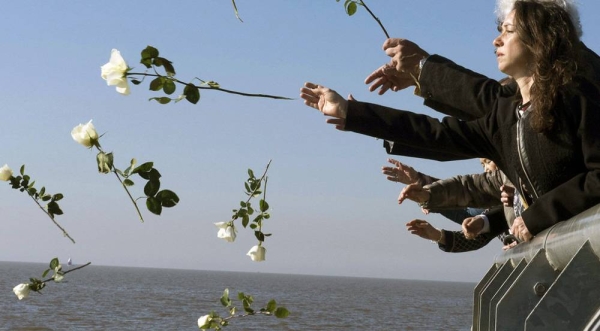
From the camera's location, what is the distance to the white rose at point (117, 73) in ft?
6.33

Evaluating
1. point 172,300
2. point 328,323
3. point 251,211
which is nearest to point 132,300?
point 172,300

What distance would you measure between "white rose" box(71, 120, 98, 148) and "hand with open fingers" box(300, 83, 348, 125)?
0.67 metres

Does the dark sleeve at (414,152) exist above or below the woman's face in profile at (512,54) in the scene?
below

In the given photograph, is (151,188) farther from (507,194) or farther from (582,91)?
(507,194)

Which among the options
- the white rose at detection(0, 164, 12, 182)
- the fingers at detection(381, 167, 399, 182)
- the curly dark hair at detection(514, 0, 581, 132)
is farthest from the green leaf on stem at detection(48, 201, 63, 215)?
the fingers at detection(381, 167, 399, 182)

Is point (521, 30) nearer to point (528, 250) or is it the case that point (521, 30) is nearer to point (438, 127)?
point (438, 127)

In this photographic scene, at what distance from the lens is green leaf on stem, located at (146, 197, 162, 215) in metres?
1.99

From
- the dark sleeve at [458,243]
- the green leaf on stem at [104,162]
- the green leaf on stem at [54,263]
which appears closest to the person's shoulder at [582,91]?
the green leaf on stem at [104,162]

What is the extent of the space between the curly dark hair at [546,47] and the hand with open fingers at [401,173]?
72.8 inches

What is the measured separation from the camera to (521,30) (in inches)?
96.0

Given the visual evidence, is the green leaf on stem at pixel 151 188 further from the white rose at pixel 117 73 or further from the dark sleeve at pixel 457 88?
the dark sleeve at pixel 457 88

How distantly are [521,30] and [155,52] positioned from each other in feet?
3.17

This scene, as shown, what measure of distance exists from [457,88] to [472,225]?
117 centimetres

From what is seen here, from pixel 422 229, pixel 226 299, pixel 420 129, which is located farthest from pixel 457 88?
pixel 422 229
